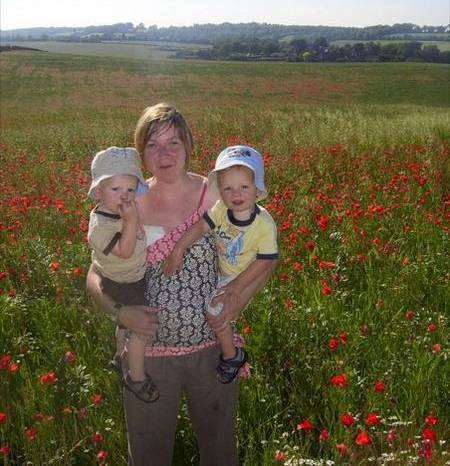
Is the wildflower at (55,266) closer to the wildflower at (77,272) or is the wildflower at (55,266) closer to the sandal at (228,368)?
the wildflower at (77,272)

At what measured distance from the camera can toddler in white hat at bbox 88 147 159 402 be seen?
7.30 ft

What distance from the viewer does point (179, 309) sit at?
2264 millimetres

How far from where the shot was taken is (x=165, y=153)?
2.33 metres

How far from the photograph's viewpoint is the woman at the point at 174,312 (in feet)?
7.45

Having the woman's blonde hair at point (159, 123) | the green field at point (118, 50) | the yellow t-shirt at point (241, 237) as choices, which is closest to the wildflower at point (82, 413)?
the yellow t-shirt at point (241, 237)

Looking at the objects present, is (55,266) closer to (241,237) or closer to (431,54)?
(241,237)

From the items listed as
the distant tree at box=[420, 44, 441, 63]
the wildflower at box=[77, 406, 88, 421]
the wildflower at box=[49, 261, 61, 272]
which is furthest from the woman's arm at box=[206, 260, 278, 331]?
the distant tree at box=[420, 44, 441, 63]

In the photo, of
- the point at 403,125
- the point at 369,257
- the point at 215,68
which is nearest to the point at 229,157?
the point at 369,257

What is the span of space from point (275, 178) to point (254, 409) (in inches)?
192

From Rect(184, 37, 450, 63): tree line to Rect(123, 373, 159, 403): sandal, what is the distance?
270 ft

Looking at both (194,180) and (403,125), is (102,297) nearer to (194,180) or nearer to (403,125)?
(194,180)

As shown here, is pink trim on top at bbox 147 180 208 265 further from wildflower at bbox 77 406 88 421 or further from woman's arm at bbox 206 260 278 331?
wildflower at bbox 77 406 88 421

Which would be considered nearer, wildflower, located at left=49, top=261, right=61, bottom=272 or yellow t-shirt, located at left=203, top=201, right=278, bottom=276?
yellow t-shirt, located at left=203, top=201, right=278, bottom=276

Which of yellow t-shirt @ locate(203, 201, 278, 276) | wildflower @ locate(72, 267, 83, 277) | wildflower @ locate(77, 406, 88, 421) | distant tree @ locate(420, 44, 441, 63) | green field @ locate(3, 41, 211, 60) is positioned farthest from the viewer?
green field @ locate(3, 41, 211, 60)
